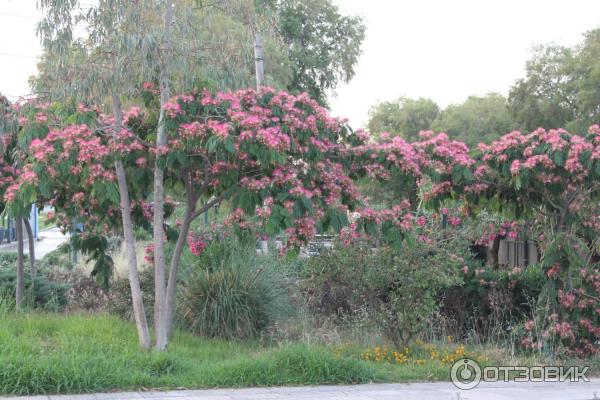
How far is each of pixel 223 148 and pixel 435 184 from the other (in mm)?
3534

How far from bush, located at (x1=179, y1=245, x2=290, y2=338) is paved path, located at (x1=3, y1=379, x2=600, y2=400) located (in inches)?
99.3

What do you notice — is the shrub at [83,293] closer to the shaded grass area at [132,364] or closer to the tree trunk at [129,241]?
the shaded grass area at [132,364]

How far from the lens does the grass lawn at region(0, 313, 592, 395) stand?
278 inches

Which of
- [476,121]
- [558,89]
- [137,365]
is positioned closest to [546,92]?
[558,89]

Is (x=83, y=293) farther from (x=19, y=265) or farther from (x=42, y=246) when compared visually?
(x=42, y=246)

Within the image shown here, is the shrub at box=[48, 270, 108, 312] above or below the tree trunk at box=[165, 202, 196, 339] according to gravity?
below

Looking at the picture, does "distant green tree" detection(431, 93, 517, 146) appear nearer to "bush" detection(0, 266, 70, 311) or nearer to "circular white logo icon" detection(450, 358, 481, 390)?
"bush" detection(0, 266, 70, 311)

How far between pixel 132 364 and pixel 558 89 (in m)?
35.3

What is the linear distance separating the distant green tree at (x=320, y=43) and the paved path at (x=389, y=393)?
27.5 m

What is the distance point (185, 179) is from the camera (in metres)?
8.93

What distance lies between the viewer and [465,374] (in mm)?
8422

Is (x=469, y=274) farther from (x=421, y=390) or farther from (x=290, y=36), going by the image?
(x=290, y=36)

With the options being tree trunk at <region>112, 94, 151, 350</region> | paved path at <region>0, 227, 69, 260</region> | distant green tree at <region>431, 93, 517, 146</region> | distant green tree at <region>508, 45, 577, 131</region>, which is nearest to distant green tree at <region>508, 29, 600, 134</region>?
distant green tree at <region>508, 45, 577, 131</region>

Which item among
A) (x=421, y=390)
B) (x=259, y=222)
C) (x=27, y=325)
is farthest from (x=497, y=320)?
(x=27, y=325)
